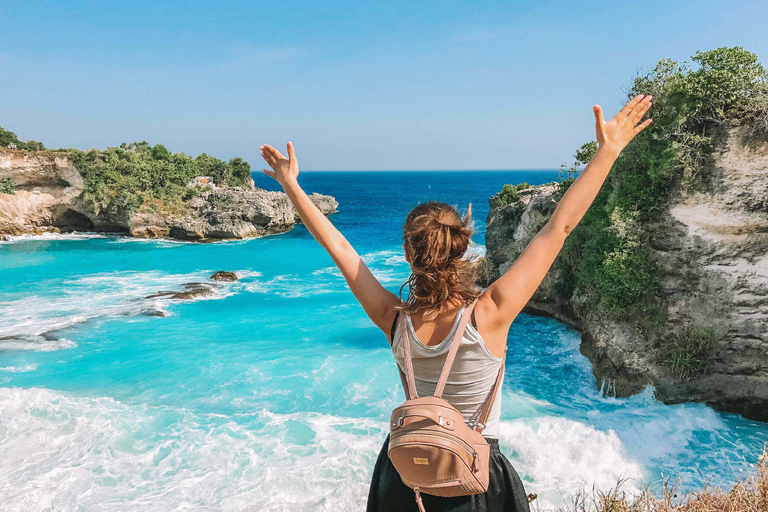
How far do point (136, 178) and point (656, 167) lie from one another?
126 ft

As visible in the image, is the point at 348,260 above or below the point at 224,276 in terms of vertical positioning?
above

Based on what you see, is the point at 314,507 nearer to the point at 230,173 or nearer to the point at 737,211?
the point at 737,211

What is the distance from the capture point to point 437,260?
1.75m

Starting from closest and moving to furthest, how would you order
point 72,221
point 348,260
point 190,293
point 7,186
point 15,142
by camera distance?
point 348,260 < point 190,293 < point 7,186 < point 72,221 < point 15,142

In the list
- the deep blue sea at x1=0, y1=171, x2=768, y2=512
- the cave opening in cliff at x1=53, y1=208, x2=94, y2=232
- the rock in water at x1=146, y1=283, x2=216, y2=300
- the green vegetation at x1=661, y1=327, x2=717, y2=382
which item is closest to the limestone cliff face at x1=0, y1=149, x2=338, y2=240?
the cave opening in cliff at x1=53, y1=208, x2=94, y2=232

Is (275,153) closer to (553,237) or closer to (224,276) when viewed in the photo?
(553,237)

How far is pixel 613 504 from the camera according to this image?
3768 millimetres

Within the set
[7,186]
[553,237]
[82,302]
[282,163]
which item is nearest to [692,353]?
[553,237]

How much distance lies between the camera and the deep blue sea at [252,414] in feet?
26.2

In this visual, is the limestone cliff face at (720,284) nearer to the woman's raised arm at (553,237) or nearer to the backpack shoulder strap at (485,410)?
the woman's raised arm at (553,237)

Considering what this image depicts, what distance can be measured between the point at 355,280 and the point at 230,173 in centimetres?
5023

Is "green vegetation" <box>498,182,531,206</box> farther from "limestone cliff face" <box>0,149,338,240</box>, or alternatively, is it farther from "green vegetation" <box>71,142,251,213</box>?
"green vegetation" <box>71,142,251,213</box>

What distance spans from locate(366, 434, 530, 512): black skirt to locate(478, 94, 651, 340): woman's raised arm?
563mm

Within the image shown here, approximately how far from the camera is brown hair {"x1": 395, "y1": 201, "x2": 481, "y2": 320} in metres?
1.75
